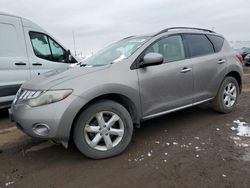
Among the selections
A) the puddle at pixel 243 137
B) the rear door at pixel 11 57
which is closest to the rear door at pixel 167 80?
the puddle at pixel 243 137

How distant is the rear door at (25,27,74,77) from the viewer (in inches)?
227

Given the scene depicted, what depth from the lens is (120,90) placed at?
3.54 metres

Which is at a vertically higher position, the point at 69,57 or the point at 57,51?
the point at 57,51

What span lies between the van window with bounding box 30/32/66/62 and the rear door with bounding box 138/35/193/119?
3010 millimetres

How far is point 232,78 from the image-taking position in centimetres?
525

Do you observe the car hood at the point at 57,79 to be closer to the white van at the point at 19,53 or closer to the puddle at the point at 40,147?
the puddle at the point at 40,147

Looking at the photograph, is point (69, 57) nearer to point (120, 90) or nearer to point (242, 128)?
point (120, 90)

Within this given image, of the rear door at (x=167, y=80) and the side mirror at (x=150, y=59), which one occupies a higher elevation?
the side mirror at (x=150, y=59)

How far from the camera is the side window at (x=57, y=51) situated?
6.32 meters

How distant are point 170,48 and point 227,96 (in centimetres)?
173

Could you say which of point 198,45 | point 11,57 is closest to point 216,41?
point 198,45

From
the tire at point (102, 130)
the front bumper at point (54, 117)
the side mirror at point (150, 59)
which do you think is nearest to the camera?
the front bumper at point (54, 117)

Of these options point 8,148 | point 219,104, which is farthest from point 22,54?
point 219,104

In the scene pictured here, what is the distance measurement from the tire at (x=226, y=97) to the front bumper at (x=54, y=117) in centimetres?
294
